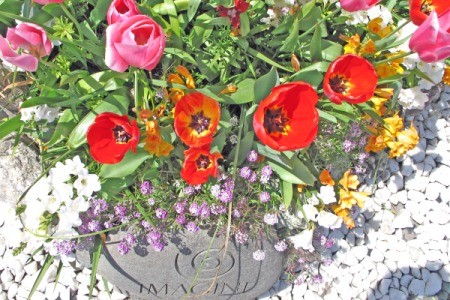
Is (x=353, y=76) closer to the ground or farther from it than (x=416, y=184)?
farther from it

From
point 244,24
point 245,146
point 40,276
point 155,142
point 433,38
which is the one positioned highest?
point 433,38

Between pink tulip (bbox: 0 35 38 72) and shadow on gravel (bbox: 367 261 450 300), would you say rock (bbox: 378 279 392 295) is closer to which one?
shadow on gravel (bbox: 367 261 450 300)

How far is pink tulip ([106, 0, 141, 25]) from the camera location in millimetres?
1352

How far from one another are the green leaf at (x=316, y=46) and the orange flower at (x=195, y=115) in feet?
1.29

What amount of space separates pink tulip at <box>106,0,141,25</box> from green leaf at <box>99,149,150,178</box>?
1.73ft

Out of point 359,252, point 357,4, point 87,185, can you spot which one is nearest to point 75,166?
point 87,185

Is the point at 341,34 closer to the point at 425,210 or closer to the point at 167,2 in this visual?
the point at 167,2

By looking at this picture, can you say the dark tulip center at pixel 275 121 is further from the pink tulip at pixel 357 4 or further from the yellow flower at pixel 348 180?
the yellow flower at pixel 348 180

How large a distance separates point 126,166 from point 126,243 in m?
0.33

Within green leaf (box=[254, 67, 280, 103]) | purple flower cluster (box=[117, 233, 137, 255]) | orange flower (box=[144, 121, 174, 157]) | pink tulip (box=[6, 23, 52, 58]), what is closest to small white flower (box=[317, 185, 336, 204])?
green leaf (box=[254, 67, 280, 103])

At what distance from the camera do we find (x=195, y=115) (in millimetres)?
1688

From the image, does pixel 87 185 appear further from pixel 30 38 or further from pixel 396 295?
pixel 396 295

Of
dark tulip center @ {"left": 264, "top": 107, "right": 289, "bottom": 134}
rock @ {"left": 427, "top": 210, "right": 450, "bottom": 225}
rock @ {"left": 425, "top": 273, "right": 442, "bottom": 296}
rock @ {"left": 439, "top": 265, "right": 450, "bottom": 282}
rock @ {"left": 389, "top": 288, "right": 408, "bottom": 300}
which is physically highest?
dark tulip center @ {"left": 264, "top": 107, "right": 289, "bottom": 134}

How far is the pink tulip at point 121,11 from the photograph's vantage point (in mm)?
1352
